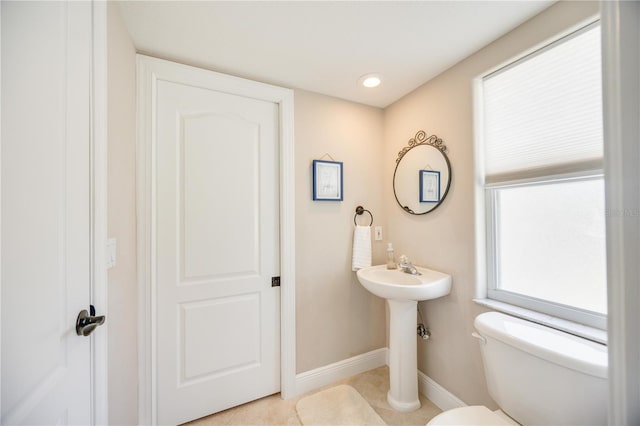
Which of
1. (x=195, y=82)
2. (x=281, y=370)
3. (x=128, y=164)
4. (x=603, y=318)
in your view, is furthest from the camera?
(x=281, y=370)

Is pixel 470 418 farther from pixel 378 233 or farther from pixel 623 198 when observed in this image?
pixel 378 233

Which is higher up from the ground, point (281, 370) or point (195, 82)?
point (195, 82)

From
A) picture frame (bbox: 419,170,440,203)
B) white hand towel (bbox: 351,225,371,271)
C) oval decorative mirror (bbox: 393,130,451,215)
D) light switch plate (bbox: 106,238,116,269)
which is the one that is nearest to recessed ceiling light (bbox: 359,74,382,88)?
oval decorative mirror (bbox: 393,130,451,215)

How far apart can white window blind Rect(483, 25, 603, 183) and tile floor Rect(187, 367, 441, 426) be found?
4.90 feet

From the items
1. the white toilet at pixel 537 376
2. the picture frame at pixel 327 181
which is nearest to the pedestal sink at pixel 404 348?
the white toilet at pixel 537 376

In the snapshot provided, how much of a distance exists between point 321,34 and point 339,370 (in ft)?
7.31

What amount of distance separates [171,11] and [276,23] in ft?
1.55

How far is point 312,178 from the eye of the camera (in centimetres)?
185

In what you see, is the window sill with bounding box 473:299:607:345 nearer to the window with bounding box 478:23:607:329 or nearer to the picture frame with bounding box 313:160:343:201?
the window with bounding box 478:23:607:329

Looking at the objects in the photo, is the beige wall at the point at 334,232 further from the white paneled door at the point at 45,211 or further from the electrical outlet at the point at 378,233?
the white paneled door at the point at 45,211

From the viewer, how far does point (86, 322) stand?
2.66ft

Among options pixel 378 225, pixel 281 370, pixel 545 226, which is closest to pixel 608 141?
pixel 545 226

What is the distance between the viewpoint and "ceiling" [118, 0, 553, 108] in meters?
1.12

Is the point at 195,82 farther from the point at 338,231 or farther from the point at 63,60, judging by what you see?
the point at 338,231
